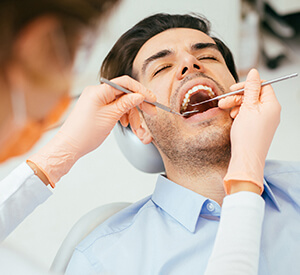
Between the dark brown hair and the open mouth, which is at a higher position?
the open mouth

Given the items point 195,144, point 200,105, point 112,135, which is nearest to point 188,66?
point 200,105

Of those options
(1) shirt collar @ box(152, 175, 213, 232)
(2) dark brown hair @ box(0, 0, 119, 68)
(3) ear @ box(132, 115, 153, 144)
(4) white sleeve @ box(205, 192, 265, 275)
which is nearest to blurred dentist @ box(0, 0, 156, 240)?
(2) dark brown hair @ box(0, 0, 119, 68)

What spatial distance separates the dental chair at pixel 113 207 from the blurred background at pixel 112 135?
7.5 inches

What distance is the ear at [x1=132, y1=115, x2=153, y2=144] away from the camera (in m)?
1.38

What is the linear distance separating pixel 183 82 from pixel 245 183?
448mm

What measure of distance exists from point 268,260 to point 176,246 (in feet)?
0.89

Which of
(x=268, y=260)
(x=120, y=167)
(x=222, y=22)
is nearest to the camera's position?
(x=268, y=260)

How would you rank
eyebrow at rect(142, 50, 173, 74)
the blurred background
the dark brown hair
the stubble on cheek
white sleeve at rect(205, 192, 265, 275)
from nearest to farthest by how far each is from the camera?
the dark brown hair
white sleeve at rect(205, 192, 265, 275)
the stubble on cheek
eyebrow at rect(142, 50, 173, 74)
the blurred background

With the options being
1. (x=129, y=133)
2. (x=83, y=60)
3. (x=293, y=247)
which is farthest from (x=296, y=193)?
(x=83, y=60)

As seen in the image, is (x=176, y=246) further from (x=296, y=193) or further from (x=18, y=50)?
(x=18, y=50)

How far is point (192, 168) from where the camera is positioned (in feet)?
4.20

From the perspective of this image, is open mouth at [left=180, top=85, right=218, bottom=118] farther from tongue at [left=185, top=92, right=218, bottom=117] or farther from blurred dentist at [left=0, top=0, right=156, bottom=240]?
blurred dentist at [left=0, top=0, right=156, bottom=240]

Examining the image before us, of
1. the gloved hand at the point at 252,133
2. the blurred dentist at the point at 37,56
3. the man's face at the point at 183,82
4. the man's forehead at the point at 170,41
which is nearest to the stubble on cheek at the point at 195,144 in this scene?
the man's face at the point at 183,82

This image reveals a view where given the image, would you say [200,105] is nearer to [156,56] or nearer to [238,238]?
[156,56]
